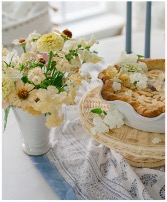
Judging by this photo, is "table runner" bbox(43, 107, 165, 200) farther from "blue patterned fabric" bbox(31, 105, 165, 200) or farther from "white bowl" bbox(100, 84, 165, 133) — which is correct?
"white bowl" bbox(100, 84, 165, 133)

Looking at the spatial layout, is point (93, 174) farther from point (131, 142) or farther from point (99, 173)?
point (131, 142)

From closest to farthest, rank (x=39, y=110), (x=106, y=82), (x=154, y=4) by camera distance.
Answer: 1. (x=39, y=110)
2. (x=106, y=82)
3. (x=154, y=4)

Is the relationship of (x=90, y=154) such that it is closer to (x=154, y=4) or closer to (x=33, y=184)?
(x=33, y=184)

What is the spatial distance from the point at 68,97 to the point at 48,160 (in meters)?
0.25

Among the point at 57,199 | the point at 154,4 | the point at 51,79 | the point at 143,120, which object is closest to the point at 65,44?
the point at 51,79

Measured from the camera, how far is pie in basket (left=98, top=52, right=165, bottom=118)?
985 millimetres

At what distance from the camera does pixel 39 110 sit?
95 centimetres

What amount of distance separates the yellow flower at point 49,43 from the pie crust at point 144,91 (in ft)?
0.57

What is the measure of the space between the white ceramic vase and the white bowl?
0.72 feet

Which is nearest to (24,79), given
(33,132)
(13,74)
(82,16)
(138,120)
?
(13,74)

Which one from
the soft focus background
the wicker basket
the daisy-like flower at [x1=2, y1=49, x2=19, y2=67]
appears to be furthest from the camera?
the soft focus background

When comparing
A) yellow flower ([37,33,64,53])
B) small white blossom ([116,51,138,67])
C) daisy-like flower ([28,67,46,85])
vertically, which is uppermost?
yellow flower ([37,33,64,53])

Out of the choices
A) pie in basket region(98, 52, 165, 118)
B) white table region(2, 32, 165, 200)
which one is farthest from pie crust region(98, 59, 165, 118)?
white table region(2, 32, 165, 200)

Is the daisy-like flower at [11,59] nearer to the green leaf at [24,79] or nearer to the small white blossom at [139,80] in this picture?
the green leaf at [24,79]
